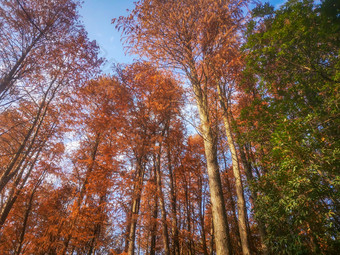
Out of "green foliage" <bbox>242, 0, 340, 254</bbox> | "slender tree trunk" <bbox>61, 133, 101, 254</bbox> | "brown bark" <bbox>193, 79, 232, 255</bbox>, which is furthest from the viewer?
"slender tree trunk" <bbox>61, 133, 101, 254</bbox>

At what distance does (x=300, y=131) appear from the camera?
411 cm

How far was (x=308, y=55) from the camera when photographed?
5230mm

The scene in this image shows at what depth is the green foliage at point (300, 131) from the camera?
371 cm

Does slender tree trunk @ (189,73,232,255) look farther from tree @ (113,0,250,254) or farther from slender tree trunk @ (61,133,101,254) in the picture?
slender tree trunk @ (61,133,101,254)

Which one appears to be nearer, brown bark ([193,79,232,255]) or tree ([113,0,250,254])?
brown bark ([193,79,232,255])

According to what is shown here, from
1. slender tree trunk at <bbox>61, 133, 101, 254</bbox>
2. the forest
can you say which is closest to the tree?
the forest

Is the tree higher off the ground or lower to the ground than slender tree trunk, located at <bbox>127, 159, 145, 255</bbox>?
higher

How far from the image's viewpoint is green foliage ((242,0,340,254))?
3707 mm

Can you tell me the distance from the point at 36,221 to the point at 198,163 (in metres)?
11.1

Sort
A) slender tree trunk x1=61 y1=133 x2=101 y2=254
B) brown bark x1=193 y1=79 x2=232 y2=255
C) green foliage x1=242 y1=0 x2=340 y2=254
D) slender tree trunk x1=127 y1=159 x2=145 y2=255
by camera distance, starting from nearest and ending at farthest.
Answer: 1. brown bark x1=193 y1=79 x2=232 y2=255
2. green foliage x1=242 y1=0 x2=340 y2=254
3. slender tree trunk x1=127 y1=159 x2=145 y2=255
4. slender tree trunk x1=61 y1=133 x2=101 y2=254

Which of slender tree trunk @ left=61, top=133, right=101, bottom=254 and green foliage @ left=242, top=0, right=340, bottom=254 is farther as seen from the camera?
A: slender tree trunk @ left=61, top=133, right=101, bottom=254

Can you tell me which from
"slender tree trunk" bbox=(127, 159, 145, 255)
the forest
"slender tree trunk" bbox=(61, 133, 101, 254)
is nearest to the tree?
the forest

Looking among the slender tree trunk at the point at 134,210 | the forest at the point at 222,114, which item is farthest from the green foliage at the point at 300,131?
the slender tree trunk at the point at 134,210

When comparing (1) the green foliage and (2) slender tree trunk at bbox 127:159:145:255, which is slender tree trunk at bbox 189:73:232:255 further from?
(2) slender tree trunk at bbox 127:159:145:255
